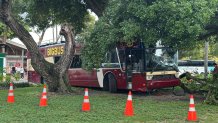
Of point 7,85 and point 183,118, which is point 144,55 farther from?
point 7,85

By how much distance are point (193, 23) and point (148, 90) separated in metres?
5.94

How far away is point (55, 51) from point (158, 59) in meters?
8.97

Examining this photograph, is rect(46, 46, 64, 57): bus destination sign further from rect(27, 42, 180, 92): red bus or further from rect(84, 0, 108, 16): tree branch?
rect(84, 0, 108, 16): tree branch

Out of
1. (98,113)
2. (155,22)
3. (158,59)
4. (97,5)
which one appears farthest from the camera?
(97,5)

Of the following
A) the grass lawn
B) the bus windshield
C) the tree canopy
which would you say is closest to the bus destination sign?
the bus windshield

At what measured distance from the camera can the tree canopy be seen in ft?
36.2

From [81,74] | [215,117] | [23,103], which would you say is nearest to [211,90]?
[215,117]

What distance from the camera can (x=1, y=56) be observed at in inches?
957

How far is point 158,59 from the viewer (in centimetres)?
1675

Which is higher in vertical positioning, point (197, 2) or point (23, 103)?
point (197, 2)

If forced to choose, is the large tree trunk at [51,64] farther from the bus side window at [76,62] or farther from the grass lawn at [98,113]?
the bus side window at [76,62]

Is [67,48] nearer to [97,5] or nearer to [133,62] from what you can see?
[97,5]

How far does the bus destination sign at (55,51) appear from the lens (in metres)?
22.9

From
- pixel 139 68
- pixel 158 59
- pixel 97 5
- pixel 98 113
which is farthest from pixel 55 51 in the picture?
pixel 98 113
